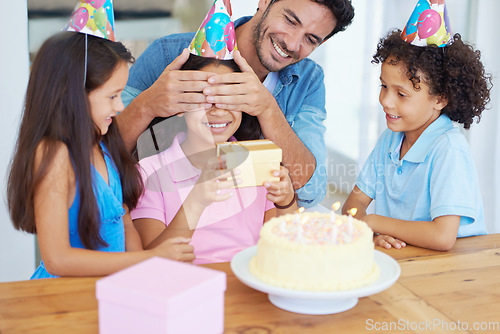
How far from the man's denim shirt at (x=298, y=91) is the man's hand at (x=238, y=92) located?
0.35 m

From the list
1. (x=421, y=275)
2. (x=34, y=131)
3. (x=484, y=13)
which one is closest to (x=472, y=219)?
(x=421, y=275)

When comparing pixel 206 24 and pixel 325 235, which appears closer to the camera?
pixel 325 235

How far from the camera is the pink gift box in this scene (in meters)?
0.78

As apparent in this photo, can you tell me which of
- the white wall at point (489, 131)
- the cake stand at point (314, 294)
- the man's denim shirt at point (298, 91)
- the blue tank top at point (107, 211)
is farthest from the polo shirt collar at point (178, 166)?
the white wall at point (489, 131)

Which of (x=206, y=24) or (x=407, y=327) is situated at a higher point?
(x=206, y=24)

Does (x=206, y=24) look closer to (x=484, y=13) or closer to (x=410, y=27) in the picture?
(x=410, y=27)

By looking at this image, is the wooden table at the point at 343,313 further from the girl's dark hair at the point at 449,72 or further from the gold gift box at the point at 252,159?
the girl's dark hair at the point at 449,72

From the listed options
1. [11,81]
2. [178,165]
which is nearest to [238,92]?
[178,165]

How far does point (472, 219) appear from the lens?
1432 millimetres

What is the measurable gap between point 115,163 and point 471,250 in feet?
3.00

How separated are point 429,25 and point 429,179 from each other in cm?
47

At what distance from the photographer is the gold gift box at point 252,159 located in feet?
4.02

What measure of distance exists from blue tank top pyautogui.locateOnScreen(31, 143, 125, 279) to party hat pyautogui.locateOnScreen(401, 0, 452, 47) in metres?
0.98

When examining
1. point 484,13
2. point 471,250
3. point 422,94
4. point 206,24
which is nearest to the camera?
point 471,250
